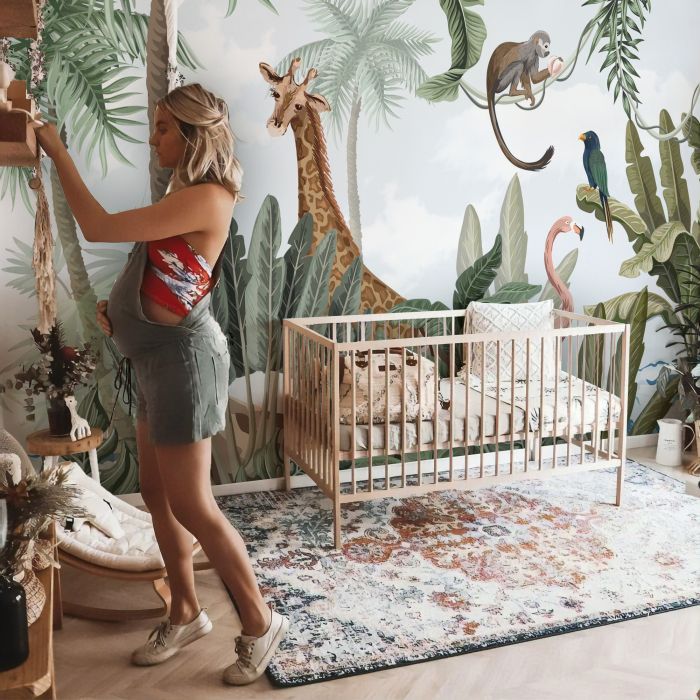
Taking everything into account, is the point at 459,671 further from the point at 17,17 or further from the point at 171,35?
the point at 171,35

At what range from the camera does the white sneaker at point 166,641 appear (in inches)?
93.2

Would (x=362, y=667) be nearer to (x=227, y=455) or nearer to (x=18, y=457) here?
(x=18, y=457)

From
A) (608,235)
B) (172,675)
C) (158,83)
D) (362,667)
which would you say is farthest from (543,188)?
(172,675)

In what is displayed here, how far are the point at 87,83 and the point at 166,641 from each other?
2.17 m

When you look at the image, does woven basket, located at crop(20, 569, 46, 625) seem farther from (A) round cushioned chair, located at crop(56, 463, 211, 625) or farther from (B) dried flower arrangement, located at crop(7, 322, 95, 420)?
(B) dried flower arrangement, located at crop(7, 322, 95, 420)

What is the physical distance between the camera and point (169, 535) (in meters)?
2.33

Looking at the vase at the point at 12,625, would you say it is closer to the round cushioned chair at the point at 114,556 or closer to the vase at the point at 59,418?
the round cushioned chair at the point at 114,556

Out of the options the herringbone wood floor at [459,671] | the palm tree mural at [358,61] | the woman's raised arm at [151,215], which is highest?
the palm tree mural at [358,61]

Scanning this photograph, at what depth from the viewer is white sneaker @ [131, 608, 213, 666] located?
237 cm

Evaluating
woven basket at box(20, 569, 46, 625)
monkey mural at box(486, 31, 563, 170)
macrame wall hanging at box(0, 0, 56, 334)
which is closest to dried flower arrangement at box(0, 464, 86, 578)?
woven basket at box(20, 569, 46, 625)

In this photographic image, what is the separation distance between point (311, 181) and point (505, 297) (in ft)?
3.71

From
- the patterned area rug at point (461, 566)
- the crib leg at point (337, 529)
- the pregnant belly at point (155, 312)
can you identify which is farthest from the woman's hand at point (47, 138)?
the crib leg at point (337, 529)

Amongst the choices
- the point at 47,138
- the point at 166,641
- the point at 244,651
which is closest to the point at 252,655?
the point at 244,651

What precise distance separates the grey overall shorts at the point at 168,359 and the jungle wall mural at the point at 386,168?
4.85 ft
